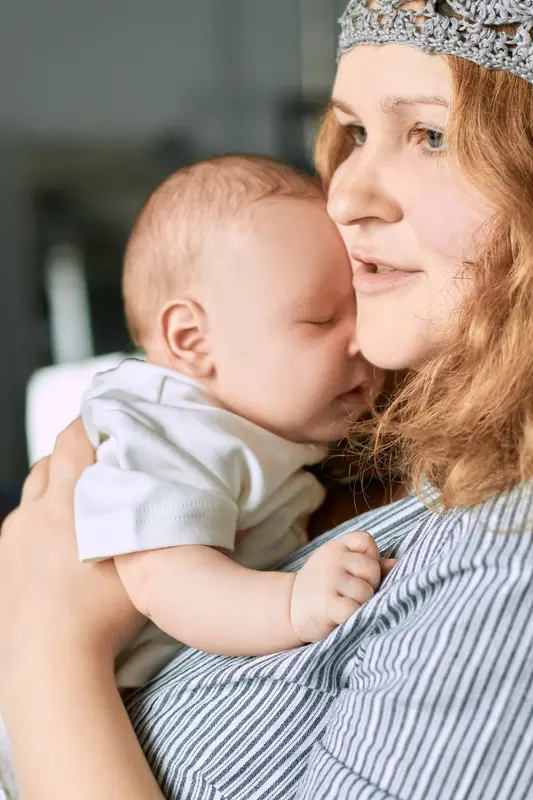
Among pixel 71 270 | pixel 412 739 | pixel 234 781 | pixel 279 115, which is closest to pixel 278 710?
pixel 234 781

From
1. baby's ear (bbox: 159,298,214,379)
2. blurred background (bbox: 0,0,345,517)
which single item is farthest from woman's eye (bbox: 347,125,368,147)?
blurred background (bbox: 0,0,345,517)

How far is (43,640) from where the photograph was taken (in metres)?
1.01

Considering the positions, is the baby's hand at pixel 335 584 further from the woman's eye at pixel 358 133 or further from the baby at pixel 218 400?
the woman's eye at pixel 358 133

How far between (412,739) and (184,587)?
33 cm

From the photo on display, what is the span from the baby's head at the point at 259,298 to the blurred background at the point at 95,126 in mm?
1181

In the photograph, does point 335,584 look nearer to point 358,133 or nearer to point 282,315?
point 282,315

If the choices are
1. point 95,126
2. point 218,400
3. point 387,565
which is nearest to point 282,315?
point 218,400

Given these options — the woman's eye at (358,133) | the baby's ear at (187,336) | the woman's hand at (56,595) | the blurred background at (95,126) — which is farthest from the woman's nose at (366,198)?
the blurred background at (95,126)

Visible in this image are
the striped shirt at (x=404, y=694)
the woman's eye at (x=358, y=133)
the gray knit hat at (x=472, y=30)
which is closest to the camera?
the striped shirt at (x=404, y=694)

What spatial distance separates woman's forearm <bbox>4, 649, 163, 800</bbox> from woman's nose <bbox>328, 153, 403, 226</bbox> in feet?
1.82

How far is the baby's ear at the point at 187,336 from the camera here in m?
1.09

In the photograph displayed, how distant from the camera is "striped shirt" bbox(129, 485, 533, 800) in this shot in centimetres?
66

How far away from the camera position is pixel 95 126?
Result: 224cm

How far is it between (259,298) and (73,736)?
0.52 metres
